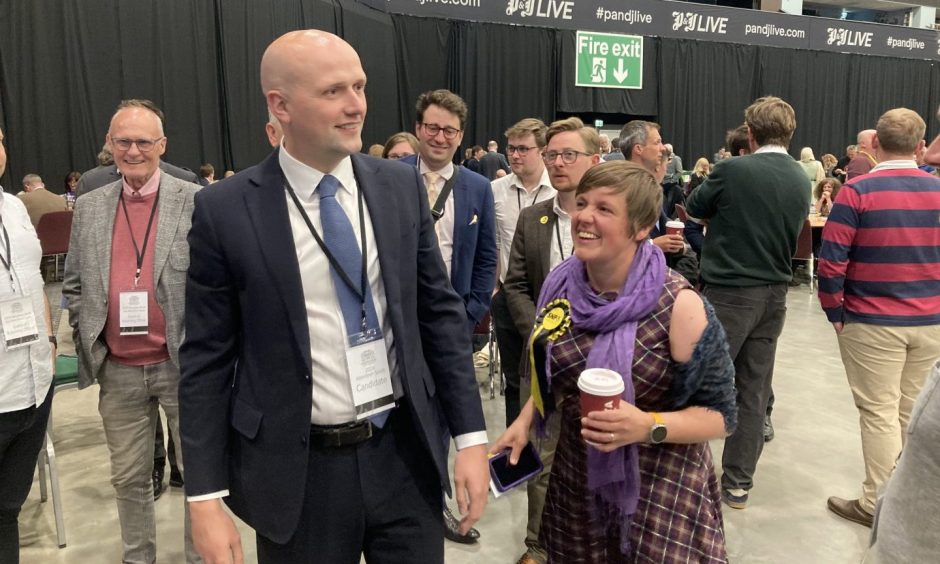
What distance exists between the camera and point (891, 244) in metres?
2.62

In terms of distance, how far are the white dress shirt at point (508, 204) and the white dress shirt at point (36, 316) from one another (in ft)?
6.03

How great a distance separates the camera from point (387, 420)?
1371 mm

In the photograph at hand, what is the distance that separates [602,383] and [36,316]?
1806mm

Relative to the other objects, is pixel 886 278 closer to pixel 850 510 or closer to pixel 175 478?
pixel 850 510

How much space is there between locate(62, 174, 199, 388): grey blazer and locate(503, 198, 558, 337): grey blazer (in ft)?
3.86

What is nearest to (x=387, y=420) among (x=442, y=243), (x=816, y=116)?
(x=442, y=243)

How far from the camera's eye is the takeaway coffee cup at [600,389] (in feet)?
4.40

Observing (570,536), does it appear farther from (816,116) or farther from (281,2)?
(816,116)

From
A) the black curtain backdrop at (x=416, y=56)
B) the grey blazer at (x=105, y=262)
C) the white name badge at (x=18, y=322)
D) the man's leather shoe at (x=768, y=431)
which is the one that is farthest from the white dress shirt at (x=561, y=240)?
the black curtain backdrop at (x=416, y=56)

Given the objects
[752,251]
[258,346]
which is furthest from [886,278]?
[258,346]

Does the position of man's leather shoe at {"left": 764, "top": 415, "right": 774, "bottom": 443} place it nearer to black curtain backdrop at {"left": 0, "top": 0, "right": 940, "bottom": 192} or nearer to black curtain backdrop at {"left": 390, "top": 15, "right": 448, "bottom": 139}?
black curtain backdrop at {"left": 0, "top": 0, "right": 940, "bottom": 192}

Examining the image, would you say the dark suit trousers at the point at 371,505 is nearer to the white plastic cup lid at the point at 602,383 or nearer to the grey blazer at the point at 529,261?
the white plastic cup lid at the point at 602,383

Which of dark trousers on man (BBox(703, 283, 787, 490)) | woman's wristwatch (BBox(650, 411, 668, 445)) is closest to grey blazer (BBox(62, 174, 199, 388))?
woman's wristwatch (BBox(650, 411, 668, 445))

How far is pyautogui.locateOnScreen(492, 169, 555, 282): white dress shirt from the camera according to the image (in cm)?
309
